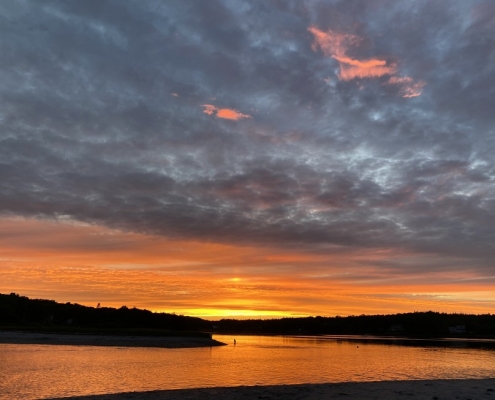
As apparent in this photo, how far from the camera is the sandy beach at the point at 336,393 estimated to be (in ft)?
81.6

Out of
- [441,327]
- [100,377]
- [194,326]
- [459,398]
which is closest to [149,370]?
[100,377]

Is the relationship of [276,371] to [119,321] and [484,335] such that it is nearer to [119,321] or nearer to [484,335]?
[119,321]

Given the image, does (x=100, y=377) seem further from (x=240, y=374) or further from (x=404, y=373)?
(x=404, y=373)

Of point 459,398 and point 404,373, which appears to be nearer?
point 459,398

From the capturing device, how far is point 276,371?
44031mm

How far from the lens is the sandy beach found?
24.9m

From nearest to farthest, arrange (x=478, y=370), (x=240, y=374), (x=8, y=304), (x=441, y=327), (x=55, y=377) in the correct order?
(x=55, y=377) < (x=240, y=374) < (x=478, y=370) < (x=8, y=304) < (x=441, y=327)

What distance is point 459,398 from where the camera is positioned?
24.0 m

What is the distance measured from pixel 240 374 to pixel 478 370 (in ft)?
82.3

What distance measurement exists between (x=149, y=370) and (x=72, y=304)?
132432 mm

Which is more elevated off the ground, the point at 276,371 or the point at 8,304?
the point at 8,304

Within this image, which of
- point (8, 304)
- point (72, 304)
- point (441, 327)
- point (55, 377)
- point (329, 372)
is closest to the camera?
point (55, 377)

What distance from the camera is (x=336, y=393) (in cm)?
2667

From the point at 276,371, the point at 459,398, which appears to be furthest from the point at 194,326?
the point at 459,398
